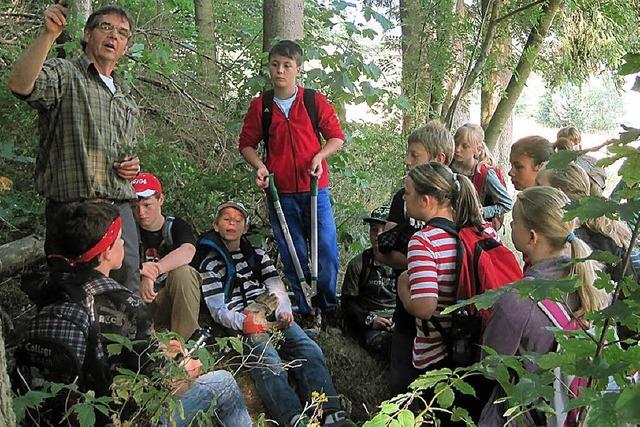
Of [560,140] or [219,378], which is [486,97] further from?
[219,378]

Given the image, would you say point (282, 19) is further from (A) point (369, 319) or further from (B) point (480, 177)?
(A) point (369, 319)

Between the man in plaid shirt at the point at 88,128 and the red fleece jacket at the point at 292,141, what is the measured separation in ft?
4.68

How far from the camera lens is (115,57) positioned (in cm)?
369

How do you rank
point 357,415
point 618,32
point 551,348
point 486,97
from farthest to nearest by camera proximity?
point 486,97
point 618,32
point 357,415
point 551,348

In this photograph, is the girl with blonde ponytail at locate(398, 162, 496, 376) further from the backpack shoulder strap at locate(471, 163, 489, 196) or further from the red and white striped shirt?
the backpack shoulder strap at locate(471, 163, 489, 196)

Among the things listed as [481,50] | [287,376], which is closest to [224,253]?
[287,376]

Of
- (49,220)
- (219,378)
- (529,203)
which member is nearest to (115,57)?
(49,220)

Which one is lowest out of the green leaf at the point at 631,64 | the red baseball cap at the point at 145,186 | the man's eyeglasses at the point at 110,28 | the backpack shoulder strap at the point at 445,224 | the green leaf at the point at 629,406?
the green leaf at the point at 629,406

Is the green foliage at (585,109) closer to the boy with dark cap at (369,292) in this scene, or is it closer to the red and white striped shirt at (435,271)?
the boy with dark cap at (369,292)

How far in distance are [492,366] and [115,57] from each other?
2.56 m

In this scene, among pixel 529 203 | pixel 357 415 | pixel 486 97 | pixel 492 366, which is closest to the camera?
pixel 492 366

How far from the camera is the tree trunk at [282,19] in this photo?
5.80 m

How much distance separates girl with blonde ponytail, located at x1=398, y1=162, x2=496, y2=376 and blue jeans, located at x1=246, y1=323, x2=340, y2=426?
72 cm

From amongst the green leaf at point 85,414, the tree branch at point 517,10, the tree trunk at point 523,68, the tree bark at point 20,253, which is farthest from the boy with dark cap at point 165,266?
the tree trunk at point 523,68
